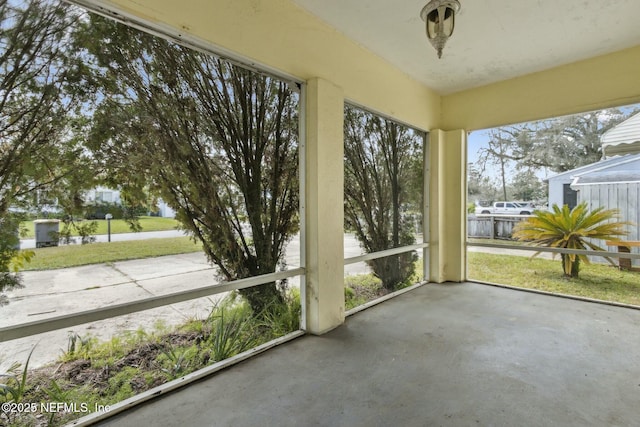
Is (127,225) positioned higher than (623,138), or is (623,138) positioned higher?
(623,138)

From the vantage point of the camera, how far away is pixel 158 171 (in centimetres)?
199

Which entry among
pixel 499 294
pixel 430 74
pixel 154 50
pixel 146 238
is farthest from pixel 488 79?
pixel 146 238

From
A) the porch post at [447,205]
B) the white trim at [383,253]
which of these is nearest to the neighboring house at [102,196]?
the white trim at [383,253]

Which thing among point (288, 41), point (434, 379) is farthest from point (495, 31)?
point (434, 379)

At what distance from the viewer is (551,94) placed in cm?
371

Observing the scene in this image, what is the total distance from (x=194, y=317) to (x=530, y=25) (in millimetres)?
4110

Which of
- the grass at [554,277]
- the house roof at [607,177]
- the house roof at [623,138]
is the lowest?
the grass at [554,277]

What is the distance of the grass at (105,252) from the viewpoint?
1576 millimetres

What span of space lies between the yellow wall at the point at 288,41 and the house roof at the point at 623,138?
255 centimetres

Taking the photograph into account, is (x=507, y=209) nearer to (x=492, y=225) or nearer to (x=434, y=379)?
(x=492, y=225)

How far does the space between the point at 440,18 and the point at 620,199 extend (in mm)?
3758

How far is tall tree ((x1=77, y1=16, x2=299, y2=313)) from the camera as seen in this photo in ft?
5.88

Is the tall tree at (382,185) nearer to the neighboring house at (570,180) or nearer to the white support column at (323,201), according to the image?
the white support column at (323,201)

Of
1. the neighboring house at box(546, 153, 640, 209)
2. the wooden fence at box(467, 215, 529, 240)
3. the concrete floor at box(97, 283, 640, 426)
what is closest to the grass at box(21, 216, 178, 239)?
the concrete floor at box(97, 283, 640, 426)
